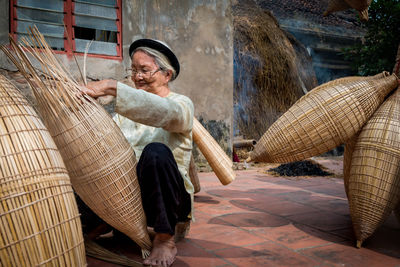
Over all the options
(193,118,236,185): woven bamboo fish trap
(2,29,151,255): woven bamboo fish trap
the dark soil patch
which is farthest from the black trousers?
the dark soil patch

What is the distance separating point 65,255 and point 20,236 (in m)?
0.14

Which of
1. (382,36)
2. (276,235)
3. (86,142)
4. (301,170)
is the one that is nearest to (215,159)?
(276,235)

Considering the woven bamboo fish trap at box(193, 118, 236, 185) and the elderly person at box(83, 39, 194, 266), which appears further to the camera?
the woven bamboo fish trap at box(193, 118, 236, 185)

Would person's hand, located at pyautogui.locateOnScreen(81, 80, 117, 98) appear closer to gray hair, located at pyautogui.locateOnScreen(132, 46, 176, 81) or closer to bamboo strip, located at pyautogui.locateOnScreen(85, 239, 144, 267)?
gray hair, located at pyautogui.locateOnScreen(132, 46, 176, 81)

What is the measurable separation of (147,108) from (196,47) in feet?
12.2

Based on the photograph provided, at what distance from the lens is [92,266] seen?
1.63 metres

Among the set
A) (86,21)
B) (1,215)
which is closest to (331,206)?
(1,215)

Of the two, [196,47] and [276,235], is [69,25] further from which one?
[276,235]

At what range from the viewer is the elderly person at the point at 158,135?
4.64 feet

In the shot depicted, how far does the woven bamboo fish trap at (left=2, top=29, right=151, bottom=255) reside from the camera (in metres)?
1.29

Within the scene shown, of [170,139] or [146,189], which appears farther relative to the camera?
[170,139]

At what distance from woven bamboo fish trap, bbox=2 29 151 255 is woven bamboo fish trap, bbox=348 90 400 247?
1200 mm

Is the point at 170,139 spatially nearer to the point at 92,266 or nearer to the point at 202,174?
the point at 92,266

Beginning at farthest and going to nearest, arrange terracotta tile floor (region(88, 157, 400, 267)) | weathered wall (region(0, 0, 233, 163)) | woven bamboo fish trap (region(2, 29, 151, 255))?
weathered wall (region(0, 0, 233, 163)) < terracotta tile floor (region(88, 157, 400, 267)) < woven bamboo fish trap (region(2, 29, 151, 255))
